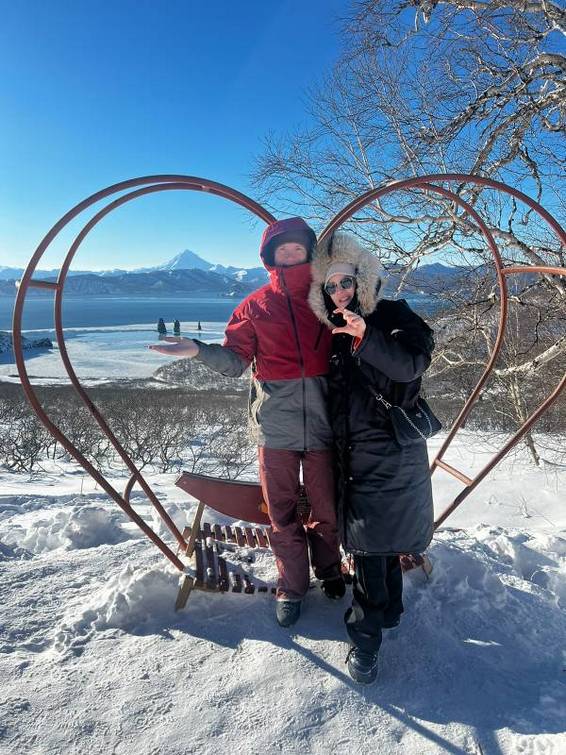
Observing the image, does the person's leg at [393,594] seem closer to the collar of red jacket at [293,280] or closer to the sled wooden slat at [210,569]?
the sled wooden slat at [210,569]

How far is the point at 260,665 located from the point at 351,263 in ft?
5.97

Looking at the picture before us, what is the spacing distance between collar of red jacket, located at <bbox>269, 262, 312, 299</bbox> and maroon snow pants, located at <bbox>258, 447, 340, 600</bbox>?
2.67 ft

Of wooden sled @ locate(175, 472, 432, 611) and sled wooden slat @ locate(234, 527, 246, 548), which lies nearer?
wooden sled @ locate(175, 472, 432, 611)

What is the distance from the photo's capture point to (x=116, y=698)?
1.85 meters

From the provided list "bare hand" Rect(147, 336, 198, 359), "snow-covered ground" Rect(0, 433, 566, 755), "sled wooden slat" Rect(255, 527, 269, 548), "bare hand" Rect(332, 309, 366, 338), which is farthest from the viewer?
"sled wooden slat" Rect(255, 527, 269, 548)

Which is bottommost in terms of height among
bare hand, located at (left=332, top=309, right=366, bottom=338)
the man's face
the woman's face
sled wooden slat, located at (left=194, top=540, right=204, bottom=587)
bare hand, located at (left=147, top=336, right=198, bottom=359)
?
sled wooden slat, located at (left=194, top=540, right=204, bottom=587)

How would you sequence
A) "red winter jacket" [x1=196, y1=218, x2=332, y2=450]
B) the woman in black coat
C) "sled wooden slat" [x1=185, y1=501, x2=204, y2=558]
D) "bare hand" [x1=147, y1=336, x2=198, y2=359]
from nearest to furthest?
the woman in black coat < "bare hand" [x1=147, y1=336, x2=198, y2=359] < "red winter jacket" [x1=196, y1=218, x2=332, y2=450] < "sled wooden slat" [x1=185, y1=501, x2=204, y2=558]

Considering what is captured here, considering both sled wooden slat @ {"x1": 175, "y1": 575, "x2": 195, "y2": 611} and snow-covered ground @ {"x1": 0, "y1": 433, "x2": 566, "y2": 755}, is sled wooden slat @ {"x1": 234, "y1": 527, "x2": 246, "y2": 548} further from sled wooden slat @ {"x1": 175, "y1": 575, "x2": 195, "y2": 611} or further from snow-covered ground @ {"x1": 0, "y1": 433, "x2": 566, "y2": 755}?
sled wooden slat @ {"x1": 175, "y1": 575, "x2": 195, "y2": 611}

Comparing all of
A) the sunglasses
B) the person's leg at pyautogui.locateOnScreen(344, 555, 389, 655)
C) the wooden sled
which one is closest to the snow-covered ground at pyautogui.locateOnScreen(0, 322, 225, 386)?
the wooden sled

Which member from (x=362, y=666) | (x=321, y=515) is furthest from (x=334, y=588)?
(x=362, y=666)

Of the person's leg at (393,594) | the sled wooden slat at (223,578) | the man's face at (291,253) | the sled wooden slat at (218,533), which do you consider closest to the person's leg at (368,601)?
the person's leg at (393,594)

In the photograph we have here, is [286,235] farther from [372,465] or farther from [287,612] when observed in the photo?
[287,612]

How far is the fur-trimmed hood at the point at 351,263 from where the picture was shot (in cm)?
205

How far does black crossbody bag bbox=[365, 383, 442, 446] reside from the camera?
197 cm
